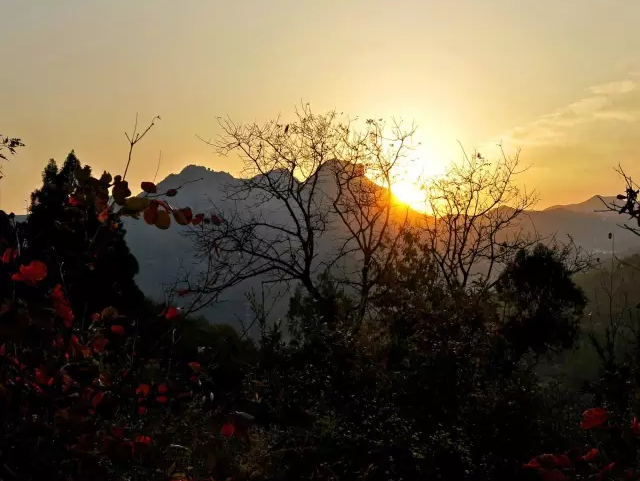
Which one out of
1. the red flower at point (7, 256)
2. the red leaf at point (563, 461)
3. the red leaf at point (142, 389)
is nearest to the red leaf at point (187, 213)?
the red flower at point (7, 256)

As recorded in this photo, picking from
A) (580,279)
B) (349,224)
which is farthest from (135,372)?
(580,279)

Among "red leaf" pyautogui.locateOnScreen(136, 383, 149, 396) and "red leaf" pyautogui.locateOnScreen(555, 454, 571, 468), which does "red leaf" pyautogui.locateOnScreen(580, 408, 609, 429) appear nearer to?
"red leaf" pyautogui.locateOnScreen(555, 454, 571, 468)

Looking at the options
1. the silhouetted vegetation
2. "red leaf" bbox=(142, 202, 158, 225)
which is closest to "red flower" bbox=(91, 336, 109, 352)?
the silhouetted vegetation

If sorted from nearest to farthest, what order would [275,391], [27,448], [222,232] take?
[27,448], [275,391], [222,232]

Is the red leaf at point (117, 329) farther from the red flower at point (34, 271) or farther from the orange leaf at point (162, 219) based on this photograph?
the orange leaf at point (162, 219)

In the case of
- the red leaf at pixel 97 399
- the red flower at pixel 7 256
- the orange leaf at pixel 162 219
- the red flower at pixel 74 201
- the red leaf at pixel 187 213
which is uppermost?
the red flower at pixel 74 201

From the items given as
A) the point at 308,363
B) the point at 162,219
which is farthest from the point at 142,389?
the point at 308,363

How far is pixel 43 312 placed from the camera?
95.3 inches

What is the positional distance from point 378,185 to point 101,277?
367 inches

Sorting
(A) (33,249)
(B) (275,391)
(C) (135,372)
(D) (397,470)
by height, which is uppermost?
(A) (33,249)

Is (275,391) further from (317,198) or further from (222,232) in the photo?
(317,198)

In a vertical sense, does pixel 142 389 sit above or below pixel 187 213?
below

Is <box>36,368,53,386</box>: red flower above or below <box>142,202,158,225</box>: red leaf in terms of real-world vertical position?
below

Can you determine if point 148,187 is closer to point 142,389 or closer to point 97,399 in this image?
point 97,399
